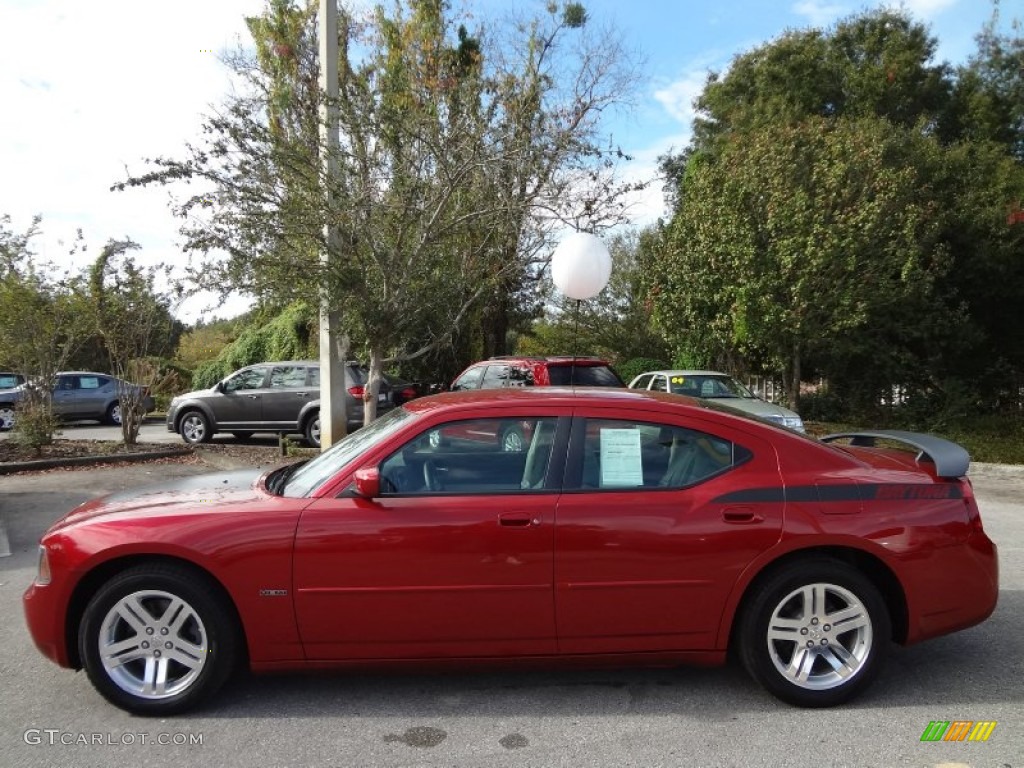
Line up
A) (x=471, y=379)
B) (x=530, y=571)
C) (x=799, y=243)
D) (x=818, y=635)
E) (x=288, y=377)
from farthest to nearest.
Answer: (x=288, y=377)
(x=799, y=243)
(x=471, y=379)
(x=818, y=635)
(x=530, y=571)

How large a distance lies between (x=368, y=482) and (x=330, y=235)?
272 inches

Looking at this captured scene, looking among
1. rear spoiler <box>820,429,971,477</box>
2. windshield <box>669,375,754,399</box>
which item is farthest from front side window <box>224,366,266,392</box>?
rear spoiler <box>820,429,971,477</box>

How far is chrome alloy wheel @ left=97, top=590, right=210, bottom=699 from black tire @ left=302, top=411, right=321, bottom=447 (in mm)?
10318

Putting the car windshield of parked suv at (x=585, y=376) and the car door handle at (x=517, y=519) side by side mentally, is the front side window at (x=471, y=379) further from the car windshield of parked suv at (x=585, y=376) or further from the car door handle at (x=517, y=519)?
the car door handle at (x=517, y=519)

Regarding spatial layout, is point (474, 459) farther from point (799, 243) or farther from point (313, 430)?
point (799, 243)

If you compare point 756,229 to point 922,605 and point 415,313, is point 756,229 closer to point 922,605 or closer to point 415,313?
point 415,313

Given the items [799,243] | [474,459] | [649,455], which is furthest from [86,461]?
[799,243]

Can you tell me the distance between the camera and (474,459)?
12.3ft

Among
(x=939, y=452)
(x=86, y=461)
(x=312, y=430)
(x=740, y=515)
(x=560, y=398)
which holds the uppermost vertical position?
(x=560, y=398)

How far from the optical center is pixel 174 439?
50.2 feet

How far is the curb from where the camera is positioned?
10758 mm

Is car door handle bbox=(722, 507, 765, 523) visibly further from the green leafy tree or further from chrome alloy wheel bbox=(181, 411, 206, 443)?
chrome alloy wheel bbox=(181, 411, 206, 443)

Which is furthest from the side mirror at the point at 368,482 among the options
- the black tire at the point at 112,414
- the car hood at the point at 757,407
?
the black tire at the point at 112,414

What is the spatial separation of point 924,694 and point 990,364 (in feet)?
57.3
